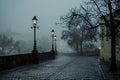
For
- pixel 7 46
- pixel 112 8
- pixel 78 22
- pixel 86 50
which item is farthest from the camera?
pixel 7 46

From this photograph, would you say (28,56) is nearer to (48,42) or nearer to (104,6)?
(104,6)

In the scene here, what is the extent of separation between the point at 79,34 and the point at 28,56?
230 ft

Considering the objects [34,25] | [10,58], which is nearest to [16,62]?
[10,58]

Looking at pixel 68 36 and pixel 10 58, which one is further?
pixel 68 36

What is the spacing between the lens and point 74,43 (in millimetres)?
104438

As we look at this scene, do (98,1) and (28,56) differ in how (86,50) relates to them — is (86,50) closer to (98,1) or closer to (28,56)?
(28,56)

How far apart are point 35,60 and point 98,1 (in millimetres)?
12672

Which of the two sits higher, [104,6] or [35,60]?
[104,6]

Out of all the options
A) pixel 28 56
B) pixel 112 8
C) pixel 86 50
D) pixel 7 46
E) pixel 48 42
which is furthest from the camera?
pixel 48 42

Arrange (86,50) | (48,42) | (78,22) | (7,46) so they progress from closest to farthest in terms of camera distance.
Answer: (78,22)
(86,50)
(7,46)
(48,42)

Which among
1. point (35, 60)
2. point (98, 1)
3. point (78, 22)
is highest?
point (98, 1)

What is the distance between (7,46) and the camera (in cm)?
13938

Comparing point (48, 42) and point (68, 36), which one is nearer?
point (68, 36)

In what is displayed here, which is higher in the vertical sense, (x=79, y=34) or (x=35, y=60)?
(x=79, y=34)
